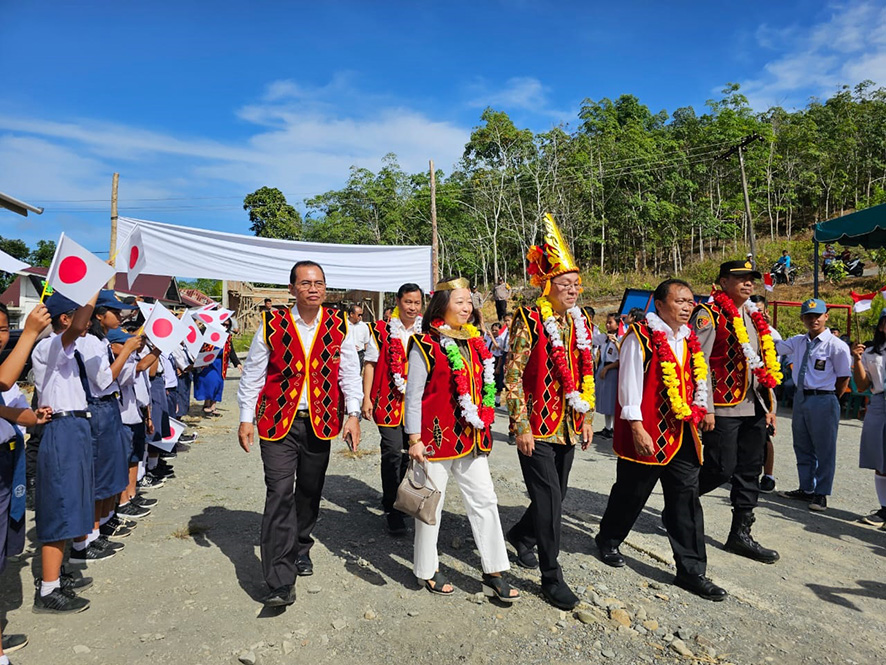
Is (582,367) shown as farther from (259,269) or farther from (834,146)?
(834,146)

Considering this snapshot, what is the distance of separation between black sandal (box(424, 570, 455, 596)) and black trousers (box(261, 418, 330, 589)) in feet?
2.82

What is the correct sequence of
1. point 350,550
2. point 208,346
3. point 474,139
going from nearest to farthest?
point 350,550, point 208,346, point 474,139

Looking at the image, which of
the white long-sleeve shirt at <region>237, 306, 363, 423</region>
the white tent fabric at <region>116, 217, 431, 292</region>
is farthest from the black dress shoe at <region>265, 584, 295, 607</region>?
the white tent fabric at <region>116, 217, 431, 292</region>

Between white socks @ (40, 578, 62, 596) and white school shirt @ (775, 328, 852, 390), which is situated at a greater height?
white school shirt @ (775, 328, 852, 390)

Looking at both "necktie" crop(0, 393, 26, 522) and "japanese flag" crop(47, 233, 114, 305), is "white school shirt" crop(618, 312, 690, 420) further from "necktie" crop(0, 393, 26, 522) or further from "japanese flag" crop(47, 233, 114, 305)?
"necktie" crop(0, 393, 26, 522)

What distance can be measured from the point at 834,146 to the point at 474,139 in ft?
84.8

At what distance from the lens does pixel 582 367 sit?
4.10 m

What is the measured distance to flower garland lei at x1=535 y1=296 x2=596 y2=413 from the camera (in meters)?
3.86

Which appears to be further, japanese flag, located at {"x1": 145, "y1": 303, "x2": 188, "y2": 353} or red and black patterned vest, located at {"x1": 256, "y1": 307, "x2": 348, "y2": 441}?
japanese flag, located at {"x1": 145, "y1": 303, "x2": 188, "y2": 353}

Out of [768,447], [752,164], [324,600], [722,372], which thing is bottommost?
[324,600]

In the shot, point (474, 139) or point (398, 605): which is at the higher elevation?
point (474, 139)

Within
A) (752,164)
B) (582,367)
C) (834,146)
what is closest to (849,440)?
(582,367)

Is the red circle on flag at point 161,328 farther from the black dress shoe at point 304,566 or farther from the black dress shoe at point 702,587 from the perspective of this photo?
the black dress shoe at point 702,587

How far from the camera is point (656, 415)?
397 cm
